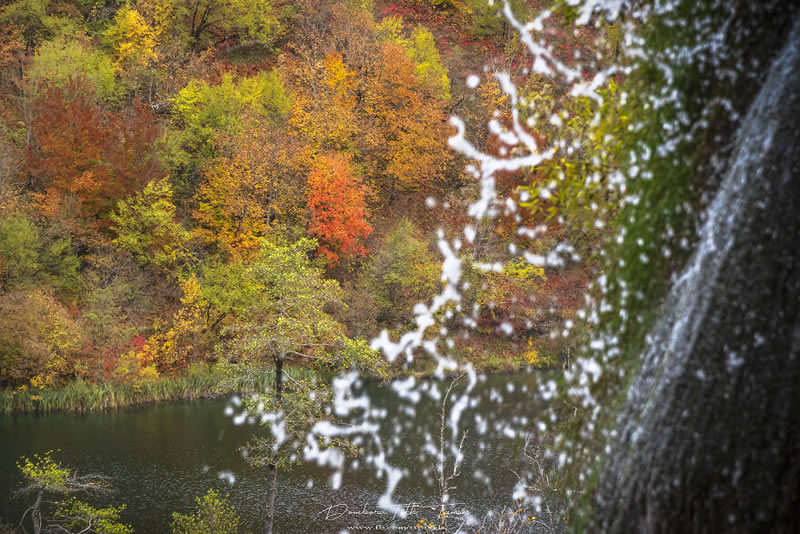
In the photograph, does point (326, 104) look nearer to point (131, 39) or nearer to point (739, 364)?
point (131, 39)

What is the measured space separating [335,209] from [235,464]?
1289cm

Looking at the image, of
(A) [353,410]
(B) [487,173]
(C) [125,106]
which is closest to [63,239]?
(C) [125,106]

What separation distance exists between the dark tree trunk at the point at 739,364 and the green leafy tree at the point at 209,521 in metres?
10.6

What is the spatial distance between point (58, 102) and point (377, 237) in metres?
13.5

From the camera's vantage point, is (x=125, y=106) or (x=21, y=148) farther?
(x=125, y=106)

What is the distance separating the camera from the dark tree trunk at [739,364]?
1.19 metres

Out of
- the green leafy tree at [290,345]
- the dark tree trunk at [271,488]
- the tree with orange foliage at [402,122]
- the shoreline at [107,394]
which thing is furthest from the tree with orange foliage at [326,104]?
the dark tree trunk at [271,488]

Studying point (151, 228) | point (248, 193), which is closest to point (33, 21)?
point (151, 228)

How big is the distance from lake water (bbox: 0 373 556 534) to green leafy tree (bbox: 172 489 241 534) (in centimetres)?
82

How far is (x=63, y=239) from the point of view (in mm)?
22250

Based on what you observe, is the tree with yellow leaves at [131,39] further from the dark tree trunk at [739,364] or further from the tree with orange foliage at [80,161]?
the dark tree trunk at [739,364]

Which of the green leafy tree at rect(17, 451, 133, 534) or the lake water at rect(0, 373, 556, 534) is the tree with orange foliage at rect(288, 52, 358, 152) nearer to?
the lake water at rect(0, 373, 556, 534)

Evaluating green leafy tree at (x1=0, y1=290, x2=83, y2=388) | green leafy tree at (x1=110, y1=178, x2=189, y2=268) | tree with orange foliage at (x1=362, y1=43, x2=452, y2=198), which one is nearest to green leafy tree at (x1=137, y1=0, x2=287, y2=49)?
tree with orange foliage at (x1=362, y1=43, x2=452, y2=198)

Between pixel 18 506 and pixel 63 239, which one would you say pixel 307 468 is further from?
pixel 63 239
